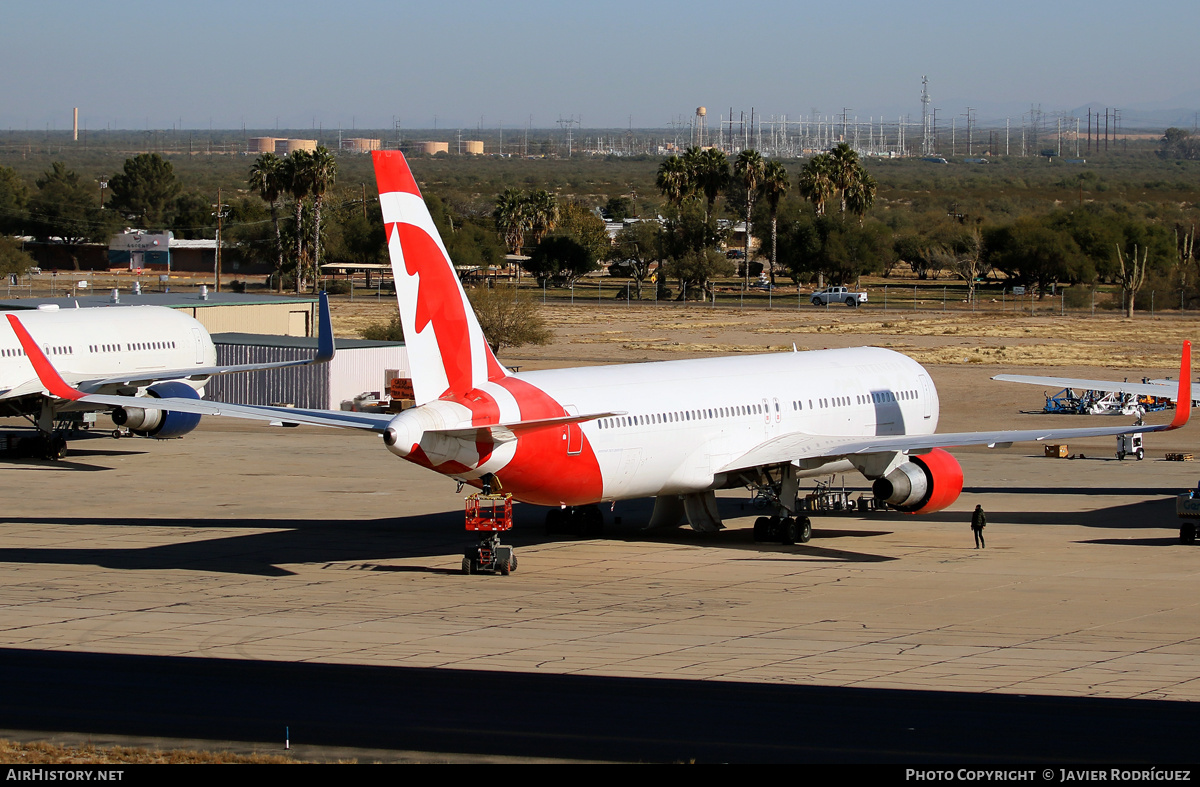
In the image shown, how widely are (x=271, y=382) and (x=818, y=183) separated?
90.5m

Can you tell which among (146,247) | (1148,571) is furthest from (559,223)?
(1148,571)

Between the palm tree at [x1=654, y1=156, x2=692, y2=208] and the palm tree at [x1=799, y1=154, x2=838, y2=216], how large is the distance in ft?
38.0

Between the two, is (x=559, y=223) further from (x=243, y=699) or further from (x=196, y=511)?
(x=243, y=699)

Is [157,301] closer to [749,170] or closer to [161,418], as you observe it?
[161,418]

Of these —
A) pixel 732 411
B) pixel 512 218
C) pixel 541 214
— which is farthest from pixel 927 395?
pixel 512 218

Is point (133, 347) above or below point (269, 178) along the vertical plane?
below

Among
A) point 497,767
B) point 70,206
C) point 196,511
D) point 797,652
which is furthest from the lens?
point 70,206

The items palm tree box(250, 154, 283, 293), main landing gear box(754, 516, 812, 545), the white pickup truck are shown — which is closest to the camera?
main landing gear box(754, 516, 812, 545)

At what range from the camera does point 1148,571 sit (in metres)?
30.1

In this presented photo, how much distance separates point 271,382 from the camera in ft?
201

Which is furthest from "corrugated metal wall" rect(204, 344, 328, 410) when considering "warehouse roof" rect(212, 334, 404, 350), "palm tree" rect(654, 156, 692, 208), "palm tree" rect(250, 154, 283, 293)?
"palm tree" rect(654, 156, 692, 208)

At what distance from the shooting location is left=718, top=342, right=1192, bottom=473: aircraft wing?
31.6m

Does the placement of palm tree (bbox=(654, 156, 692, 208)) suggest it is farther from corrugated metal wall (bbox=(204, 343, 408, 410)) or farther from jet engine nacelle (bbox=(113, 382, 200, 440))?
jet engine nacelle (bbox=(113, 382, 200, 440))

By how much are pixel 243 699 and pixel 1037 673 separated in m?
11.3
